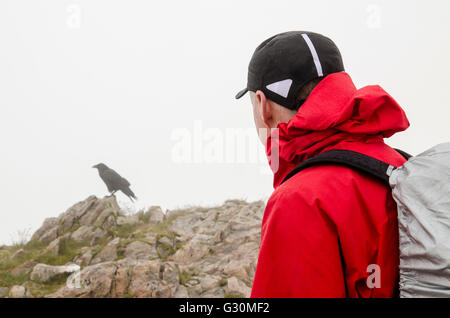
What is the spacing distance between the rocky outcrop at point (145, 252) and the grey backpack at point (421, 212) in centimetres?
912

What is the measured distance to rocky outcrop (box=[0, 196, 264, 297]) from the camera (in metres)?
10.2

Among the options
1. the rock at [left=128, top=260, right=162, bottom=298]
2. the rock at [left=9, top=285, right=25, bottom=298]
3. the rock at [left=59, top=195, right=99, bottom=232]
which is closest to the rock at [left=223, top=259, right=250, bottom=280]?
the rock at [left=128, top=260, right=162, bottom=298]

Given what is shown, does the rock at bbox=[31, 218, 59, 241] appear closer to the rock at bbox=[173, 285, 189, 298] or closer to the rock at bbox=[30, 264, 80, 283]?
the rock at bbox=[30, 264, 80, 283]

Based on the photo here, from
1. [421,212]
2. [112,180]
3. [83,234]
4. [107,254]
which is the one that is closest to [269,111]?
[421,212]

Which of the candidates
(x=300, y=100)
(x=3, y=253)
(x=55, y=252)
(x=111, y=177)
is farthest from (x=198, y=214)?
(x=300, y=100)

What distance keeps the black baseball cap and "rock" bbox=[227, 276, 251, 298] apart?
910 centimetres

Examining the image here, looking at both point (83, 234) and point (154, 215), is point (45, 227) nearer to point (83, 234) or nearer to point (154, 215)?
point (83, 234)

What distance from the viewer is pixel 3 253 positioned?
1297 cm

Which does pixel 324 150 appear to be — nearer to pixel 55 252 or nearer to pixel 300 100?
pixel 300 100

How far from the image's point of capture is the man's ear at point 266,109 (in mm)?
2553

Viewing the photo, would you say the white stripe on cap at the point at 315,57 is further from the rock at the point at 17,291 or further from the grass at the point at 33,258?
the grass at the point at 33,258

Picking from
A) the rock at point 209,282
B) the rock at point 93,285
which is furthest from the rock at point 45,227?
the rock at point 209,282

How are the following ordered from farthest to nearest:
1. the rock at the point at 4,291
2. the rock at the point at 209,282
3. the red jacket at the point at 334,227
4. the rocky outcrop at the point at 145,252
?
the rock at the point at 209,282
the rock at the point at 4,291
the rocky outcrop at the point at 145,252
the red jacket at the point at 334,227
